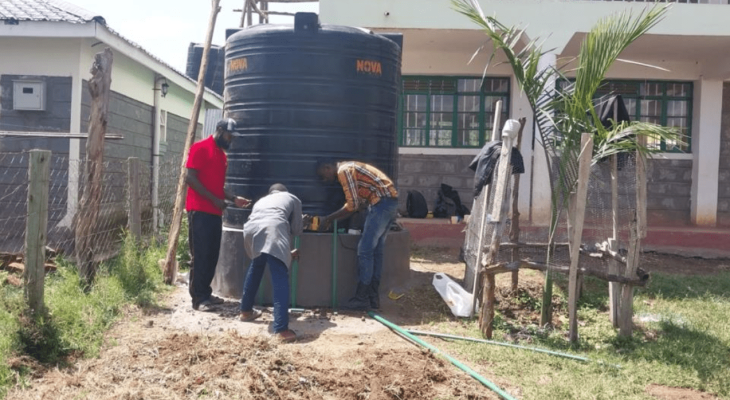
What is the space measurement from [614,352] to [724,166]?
9.71m

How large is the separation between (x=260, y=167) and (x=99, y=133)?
1.64 meters

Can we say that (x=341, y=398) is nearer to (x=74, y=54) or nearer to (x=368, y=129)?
(x=368, y=129)

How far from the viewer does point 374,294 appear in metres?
7.20

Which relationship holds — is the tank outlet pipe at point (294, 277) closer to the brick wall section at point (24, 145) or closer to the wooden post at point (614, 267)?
the wooden post at point (614, 267)

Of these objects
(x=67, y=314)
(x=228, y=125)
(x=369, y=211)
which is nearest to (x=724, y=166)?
(x=369, y=211)

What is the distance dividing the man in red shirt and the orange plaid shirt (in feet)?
3.45

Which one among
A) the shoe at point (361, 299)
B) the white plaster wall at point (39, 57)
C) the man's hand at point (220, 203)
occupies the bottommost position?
the shoe at point (361, 299)

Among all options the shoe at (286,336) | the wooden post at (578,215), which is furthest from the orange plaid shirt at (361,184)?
the wooden post at (578,215)

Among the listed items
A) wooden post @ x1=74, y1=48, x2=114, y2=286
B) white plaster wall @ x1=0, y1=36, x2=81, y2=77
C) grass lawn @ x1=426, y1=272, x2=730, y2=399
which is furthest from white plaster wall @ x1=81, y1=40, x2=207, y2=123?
grass lawn @ x1=426, y1=272, x2=730, y2=399

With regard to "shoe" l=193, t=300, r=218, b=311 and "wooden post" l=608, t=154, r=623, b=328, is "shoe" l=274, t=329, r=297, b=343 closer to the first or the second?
"shoe" l=193, t=300, r=218, b=311

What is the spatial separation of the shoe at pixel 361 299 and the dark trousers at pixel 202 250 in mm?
1475

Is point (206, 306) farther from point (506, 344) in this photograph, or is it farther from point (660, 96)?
point (660, 96)

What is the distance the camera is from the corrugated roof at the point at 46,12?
9.20 metres

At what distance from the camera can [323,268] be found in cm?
730
